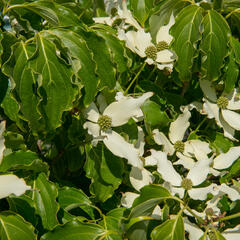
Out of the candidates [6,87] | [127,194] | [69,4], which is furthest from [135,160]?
[69,4]

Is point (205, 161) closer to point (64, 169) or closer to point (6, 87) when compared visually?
point (64, 169)

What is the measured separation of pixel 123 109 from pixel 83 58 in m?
0.22

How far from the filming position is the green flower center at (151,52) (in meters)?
1.43

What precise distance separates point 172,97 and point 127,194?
1.48 feet

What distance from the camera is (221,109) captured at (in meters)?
1.50

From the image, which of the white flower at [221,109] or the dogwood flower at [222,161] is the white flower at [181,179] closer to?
the dogwood flower at [222,161]

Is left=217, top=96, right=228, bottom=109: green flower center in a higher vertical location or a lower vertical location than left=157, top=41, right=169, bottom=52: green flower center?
lower

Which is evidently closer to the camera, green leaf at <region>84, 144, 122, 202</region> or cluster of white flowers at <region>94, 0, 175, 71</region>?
green leaf at <region>84, 144, 122, 202</region>

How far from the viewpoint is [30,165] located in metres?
1.08

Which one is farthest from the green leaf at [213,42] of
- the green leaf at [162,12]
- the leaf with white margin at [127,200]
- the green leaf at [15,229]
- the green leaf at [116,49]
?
the green leaf at [15,229]

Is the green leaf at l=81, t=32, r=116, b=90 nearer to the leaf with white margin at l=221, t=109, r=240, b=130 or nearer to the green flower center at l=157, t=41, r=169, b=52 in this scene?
the green flower center at l=157, t=41, r=169, b=52

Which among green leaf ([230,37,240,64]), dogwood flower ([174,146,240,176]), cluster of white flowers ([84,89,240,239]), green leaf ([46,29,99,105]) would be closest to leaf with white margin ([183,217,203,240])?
cluster of white flowers ([84,89,240,239])

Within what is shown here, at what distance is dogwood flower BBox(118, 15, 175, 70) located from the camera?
1428mm

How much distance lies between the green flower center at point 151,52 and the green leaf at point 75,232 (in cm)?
62
